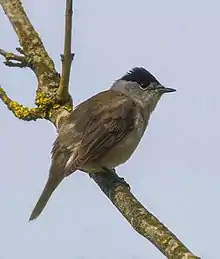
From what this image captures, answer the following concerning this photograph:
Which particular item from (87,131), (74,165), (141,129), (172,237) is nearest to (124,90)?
(141,129)

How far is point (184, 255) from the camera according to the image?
3859 mm

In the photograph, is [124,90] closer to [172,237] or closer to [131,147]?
[131,147]

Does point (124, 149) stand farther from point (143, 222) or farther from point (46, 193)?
point (143, 222)

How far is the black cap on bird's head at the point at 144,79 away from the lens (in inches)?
323

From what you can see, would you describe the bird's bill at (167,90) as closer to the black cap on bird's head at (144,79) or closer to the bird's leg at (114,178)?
the black cap on bird's head at (144,79)

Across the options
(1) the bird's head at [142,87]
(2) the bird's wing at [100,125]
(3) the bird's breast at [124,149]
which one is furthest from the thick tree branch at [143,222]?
(1) the bird's head at [142,87]

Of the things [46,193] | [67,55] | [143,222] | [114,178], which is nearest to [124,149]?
[114,178]

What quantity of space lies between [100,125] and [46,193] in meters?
0.93

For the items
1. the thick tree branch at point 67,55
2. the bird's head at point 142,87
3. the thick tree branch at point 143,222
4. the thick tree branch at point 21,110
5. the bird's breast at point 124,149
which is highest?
the bird's head at point 142,87

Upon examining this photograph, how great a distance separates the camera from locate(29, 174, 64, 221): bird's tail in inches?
252

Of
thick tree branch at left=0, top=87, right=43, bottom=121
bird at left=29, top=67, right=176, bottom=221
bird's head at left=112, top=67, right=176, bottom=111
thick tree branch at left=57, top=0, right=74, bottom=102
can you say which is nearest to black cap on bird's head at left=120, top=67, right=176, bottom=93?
bird's head at left=112, top=67, right=176, bottom=111

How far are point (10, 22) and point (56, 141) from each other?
115cm

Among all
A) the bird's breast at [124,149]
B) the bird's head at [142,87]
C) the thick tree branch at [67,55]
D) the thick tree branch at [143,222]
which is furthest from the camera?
the bird's head at [142,87]

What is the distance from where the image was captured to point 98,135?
693cm
